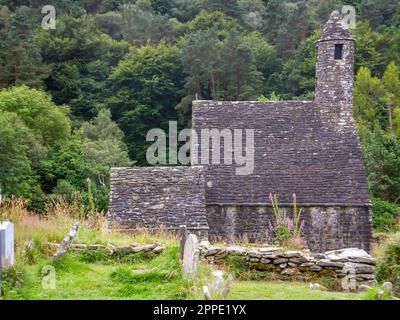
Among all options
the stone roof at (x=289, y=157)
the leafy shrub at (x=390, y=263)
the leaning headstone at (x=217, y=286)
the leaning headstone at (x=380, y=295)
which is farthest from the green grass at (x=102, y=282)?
the stone roof at (x=289, y=157)

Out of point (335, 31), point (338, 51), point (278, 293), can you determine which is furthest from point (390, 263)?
point (335, 31)

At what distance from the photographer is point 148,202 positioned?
19.4 metres

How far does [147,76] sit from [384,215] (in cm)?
2831

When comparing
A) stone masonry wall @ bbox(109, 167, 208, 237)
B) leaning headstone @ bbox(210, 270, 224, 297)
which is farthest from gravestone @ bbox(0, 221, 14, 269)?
stone masonry wall @ bbox(109, 167, 208, 237)

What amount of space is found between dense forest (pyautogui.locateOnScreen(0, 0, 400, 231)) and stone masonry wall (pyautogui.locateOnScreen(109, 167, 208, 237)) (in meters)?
9.97

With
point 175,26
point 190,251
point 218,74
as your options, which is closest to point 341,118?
point 190,251

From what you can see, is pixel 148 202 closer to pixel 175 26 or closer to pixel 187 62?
pixel 187 62

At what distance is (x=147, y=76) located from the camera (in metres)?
52.3

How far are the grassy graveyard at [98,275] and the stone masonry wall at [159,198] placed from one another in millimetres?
6294

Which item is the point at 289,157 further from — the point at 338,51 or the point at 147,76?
the point at 147,76

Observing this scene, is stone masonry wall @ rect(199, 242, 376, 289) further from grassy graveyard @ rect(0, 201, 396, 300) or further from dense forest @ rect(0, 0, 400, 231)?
dense forest @ rect(0, 0, 400, 231)

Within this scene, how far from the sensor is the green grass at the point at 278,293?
8.68 meters

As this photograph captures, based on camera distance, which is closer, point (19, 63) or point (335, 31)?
point (335, 31)

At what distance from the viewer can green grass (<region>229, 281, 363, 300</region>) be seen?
868cm
